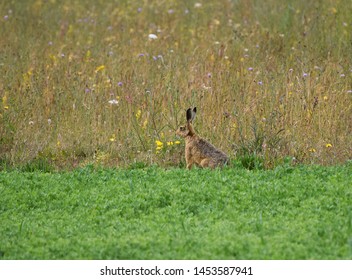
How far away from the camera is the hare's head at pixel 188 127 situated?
9.04 meters

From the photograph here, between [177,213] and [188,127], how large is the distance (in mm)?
2072

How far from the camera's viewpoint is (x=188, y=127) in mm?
9062

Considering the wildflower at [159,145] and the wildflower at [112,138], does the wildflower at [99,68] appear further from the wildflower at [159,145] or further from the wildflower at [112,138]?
the wildflower at [159,145]

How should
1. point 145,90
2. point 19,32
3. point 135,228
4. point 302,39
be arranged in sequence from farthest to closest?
point 19,32, point 302,39, point 145,90, point 135,228

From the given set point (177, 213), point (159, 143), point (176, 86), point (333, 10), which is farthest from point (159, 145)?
point (333, 10)

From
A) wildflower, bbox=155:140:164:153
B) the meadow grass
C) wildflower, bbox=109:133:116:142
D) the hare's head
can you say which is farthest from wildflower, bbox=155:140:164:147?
the meadow grass

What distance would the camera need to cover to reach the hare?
8.66 meters

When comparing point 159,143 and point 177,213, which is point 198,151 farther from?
point 177,213

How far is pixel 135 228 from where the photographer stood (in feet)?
22.5

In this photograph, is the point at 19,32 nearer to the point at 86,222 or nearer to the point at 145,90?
the point at 145,90

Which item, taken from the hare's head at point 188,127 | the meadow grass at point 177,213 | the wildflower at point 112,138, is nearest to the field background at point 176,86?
the wildflower at point 112,138

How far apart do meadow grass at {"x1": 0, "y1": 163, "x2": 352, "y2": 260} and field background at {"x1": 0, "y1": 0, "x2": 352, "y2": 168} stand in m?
0.94
